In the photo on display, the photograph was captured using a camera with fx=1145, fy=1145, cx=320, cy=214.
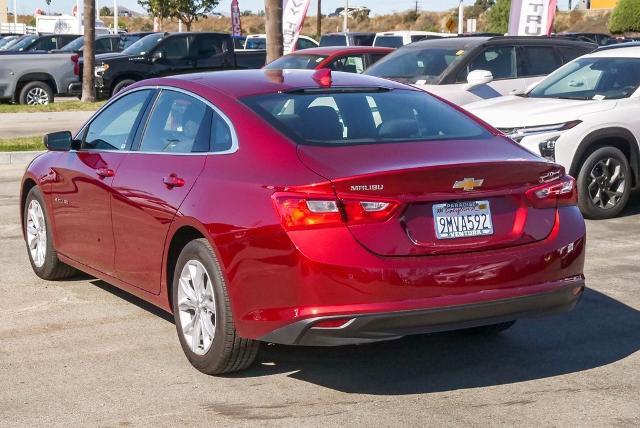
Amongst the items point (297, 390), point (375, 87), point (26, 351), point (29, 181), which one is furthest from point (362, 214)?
point (29, 181)

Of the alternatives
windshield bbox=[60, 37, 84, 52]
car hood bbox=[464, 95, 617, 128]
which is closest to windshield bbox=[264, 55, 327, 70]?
car hood bbox=[464, 95, 617, 128]

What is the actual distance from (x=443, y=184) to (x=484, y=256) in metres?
0.40

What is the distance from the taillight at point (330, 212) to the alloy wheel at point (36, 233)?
3399 millimetres

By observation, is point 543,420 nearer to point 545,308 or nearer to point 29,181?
point 545,308

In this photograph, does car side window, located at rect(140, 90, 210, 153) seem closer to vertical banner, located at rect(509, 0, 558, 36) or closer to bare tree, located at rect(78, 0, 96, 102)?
vertical banner, located at rect(509, 0, 558, 36)

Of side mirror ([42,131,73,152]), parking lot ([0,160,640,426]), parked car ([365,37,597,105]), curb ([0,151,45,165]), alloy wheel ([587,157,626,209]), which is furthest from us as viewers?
curb ([0,151,45,165])

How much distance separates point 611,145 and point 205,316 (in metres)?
6.66

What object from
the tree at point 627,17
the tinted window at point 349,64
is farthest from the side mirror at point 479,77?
the tree at point 627,17

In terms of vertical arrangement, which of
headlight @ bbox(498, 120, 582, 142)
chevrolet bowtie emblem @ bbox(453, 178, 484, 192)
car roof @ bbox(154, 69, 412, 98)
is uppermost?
car roof @ bbox(154, 69, 412, 98)

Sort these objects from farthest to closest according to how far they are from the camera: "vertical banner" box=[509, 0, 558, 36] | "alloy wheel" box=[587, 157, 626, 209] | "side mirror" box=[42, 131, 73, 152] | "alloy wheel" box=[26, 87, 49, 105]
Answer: "alloy wheel" box=[26, 87, 49, 105], "vertical banner" box=[509, 0, 558, 36], "alloy wheel" box=[587, 157, 626, 209], "side mirror" box=[42, 131, 73, 152]

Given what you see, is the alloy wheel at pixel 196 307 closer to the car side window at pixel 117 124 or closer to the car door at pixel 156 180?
the car door at pixel 156 180

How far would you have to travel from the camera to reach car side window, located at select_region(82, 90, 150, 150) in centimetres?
714

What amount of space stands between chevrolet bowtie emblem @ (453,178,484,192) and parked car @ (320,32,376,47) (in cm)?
2694

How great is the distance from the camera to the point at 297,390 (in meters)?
5.78
